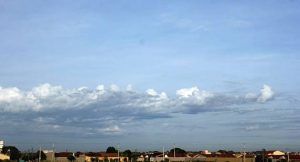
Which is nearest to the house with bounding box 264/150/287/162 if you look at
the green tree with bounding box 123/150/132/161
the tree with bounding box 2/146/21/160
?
the green tree with bounding box 123/150/132/161

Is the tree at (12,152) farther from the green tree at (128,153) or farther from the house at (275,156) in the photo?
the house at (275,156)

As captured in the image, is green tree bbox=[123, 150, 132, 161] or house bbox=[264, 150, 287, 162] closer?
house bbox=[264, 150, 287, 162]

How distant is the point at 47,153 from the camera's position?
145375 mm

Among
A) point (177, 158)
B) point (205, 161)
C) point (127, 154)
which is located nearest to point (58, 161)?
point (127, 154)

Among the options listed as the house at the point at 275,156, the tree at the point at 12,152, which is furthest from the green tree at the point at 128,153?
the house at the point at 275,156

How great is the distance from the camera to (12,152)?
462ft

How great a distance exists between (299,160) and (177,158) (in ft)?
105

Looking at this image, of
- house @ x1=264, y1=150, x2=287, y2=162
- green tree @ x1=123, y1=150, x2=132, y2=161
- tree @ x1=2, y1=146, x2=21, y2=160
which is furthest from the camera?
green tree @ x1=123, y1=150, x2=132, y2=161

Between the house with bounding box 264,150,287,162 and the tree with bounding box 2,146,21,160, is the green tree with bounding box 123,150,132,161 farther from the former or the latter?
the house with bounding box 264,150,287,162

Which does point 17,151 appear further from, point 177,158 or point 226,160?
point 226,160

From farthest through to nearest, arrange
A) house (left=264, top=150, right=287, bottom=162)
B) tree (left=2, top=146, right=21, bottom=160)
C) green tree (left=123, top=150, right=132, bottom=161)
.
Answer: green tree (left=123, top=150, right=132, bottom=161), tree (left=2, top=146, right=21, bottom=160), house (left=264, top=150, right=287, bottom=162)

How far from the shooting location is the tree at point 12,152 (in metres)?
136

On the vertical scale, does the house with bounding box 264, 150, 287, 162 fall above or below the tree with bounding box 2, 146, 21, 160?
below

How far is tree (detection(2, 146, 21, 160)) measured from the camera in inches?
5344
